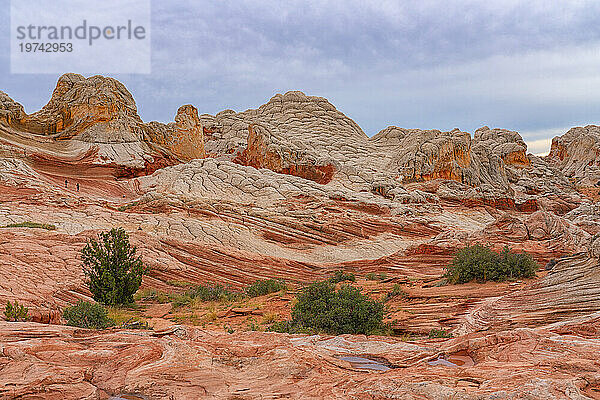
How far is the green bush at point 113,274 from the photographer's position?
14617 millimetres

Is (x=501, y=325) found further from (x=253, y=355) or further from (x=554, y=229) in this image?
(x=554, y=229)

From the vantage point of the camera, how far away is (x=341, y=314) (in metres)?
10.2

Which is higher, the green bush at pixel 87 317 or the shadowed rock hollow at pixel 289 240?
the shadowed rock hollow at pixel 289 240

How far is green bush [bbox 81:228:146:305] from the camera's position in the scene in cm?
1462

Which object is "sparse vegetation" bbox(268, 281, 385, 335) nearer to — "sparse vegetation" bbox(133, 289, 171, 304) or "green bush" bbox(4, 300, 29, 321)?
"green bush" bbox(4, 300, 29, 321)

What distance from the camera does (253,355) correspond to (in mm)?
6230

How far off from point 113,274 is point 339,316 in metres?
8.76

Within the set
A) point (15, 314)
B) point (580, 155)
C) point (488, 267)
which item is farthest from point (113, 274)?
point (580, 155)

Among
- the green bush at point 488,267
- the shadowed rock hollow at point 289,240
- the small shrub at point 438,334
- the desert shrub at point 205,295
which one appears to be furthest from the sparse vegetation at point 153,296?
the small shrub at point 438,334

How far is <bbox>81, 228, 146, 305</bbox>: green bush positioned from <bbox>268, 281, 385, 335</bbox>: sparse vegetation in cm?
655

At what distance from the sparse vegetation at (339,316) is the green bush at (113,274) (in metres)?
6.55

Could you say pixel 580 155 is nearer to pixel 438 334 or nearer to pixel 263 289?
pixel 263 289

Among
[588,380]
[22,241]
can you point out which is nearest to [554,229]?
[588,380]

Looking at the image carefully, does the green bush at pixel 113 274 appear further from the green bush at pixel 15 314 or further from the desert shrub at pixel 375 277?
the desert shrub at pixel 375 277
